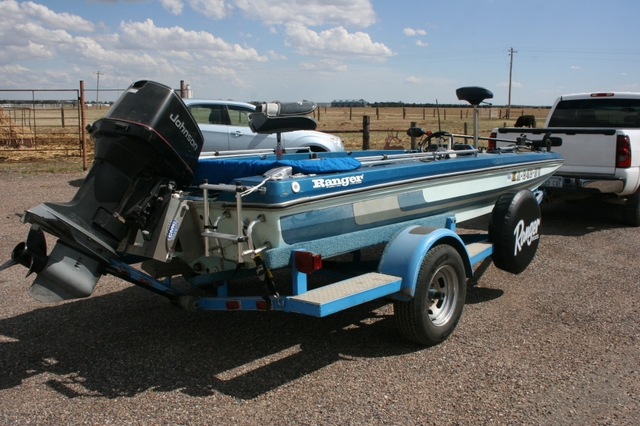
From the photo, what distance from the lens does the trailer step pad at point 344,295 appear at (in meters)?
3.56

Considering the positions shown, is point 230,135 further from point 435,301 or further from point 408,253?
point 408,253

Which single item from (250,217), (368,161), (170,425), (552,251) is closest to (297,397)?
(170,425)

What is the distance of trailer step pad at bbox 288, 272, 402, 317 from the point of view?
356cm

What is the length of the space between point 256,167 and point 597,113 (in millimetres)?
7994

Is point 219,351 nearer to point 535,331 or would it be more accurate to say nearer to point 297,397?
point 297,397

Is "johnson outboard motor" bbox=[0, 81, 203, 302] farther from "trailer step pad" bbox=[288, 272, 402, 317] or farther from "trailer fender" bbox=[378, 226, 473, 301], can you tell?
"trailer fender" bbox=[378, 226, 473, 301]

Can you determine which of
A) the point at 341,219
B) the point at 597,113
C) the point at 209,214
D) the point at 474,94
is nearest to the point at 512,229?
the point at 474,94

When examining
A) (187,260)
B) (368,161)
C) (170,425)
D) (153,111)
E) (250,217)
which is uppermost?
(153,111)

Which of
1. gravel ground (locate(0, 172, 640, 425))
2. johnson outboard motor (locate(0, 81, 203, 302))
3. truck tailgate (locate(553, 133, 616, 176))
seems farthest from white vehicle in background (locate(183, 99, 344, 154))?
johnson outboard motor (locate(0, 81, 203, 302))

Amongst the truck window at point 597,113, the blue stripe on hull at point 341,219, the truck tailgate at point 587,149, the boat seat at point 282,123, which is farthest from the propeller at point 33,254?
the truck window at point 597,113

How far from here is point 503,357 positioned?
422cm

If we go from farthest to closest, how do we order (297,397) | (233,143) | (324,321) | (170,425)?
(233,143) < (324,321) < (297,397) < (170,425)

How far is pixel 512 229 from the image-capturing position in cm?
529

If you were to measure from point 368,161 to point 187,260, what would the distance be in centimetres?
157
